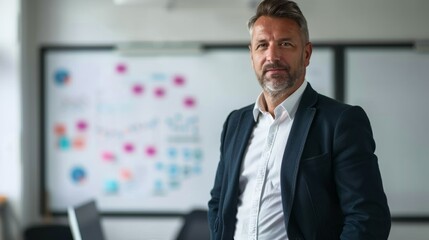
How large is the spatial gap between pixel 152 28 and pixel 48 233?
175 cm

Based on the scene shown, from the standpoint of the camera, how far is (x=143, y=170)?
132 inches

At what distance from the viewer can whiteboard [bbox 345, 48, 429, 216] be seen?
3.26 meters

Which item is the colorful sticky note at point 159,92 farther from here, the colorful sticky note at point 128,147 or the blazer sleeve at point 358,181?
the blazer sleeve at point 358,181

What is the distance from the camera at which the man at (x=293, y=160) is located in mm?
1164

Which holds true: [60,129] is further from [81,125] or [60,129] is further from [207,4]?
[207,4]

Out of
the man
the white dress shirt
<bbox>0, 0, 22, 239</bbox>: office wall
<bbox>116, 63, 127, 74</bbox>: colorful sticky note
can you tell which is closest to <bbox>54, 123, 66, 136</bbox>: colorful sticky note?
<bbox>0, 0, 22, 239</bbox>: office wall

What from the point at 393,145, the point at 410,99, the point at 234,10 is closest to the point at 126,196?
the point at 234,10

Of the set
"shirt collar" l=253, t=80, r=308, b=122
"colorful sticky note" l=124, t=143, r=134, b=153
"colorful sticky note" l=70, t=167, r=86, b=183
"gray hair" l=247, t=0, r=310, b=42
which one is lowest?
"colorful sticky note" l=70, t=167, r=86, b=183

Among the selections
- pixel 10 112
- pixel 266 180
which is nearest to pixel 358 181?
pixel 266 180

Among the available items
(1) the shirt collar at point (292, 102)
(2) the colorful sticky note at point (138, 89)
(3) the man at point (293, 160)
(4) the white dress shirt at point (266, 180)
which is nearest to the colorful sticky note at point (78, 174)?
(2) the colorful sticky note at point (138, 89)

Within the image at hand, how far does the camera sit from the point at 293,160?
1.24m

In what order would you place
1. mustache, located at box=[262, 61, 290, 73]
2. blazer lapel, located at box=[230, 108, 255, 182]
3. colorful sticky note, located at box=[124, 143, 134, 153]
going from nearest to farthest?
mustache, located at box=[262, 61, 290, 73] < blazer lapel, located at box=[230, 108, 255, 182] < colorful sticky note, located at box=[124, 143, 134, 153]

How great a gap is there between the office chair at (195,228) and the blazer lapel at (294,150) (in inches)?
64.7

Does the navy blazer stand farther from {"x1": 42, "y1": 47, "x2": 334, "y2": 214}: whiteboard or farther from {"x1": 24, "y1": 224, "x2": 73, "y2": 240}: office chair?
{"x1": 24, "y1": 224, "x2": 73, "y2": 240}: office chair
